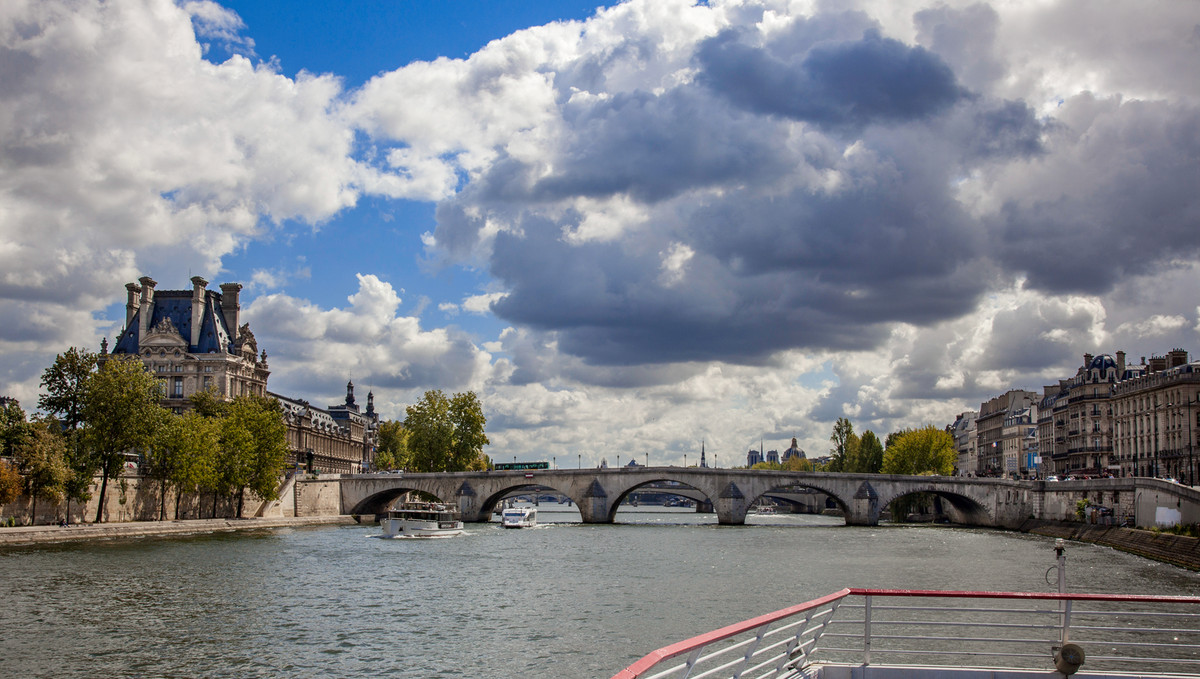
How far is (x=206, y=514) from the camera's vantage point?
245ft

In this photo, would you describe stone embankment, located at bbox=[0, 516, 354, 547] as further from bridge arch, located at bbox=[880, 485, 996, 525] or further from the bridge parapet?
bridge arch, located at bbox=[880, 485, 996, 525]

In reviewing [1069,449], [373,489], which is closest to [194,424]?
[373,489]

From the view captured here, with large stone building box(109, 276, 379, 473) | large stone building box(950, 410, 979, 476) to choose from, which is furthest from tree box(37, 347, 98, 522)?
large stone building box(950, 410, 979, 476)

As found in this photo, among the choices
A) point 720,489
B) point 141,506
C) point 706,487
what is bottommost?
point 141,506

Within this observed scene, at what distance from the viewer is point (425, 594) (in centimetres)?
3547

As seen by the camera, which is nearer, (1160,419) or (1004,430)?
(1160,419)

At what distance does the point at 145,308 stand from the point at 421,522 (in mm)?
43925

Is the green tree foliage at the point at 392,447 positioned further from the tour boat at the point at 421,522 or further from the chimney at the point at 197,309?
the tour boat at the point at 421,522

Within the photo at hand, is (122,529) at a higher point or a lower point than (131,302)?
lower

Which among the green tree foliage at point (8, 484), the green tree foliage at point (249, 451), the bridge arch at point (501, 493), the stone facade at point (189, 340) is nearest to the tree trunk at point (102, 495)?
the green tree foliage at point (8, 484)

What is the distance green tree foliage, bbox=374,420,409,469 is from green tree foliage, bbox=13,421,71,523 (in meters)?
80.3

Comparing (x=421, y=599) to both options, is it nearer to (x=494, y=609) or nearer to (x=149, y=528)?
(x=494, y=609)

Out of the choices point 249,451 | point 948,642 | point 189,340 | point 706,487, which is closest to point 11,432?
point 249,451

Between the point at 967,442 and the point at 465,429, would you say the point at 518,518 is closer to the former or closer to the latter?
the point at 465,429
